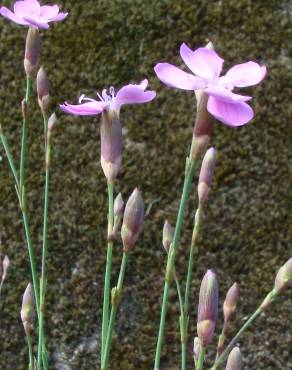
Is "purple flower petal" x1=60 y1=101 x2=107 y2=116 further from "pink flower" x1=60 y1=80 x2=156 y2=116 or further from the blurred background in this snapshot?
the blurred background

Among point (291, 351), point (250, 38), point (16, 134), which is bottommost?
point (291, 351)

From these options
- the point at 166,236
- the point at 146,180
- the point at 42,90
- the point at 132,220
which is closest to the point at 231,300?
the point at 166,236

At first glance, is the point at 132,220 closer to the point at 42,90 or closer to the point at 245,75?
the point at 245,75

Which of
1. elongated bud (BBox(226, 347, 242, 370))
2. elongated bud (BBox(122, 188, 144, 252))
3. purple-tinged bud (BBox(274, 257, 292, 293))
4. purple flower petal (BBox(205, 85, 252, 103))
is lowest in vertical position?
elongated bud (BBox(226, 347, 242, 370))

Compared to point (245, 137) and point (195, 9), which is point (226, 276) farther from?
point (195, 9)

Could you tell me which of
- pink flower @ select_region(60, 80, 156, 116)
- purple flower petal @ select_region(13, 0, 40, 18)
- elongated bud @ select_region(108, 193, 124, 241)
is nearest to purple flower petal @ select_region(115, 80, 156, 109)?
pink flower @ select_region(60, 80, 156, 116)

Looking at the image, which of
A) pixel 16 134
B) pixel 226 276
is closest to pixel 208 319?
pixel 226 276

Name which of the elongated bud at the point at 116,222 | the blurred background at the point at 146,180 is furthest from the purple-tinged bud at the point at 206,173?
the blurred background at the point at 146,180
